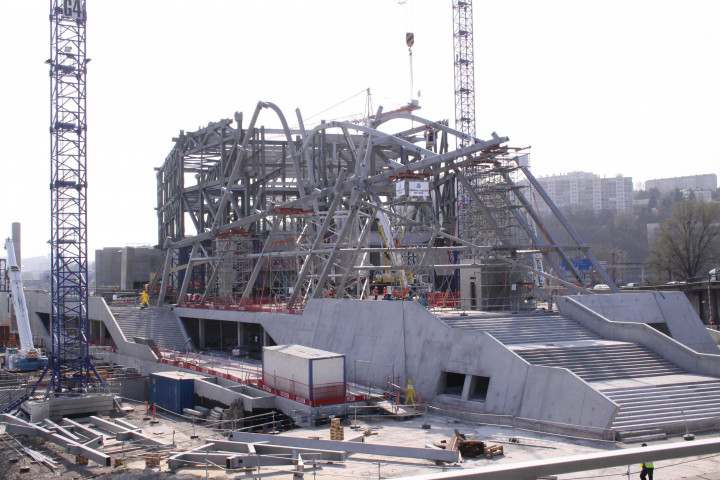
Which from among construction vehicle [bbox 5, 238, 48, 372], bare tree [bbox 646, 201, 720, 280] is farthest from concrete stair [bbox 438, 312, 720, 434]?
bare tree [bbox 646, 201, 720, 280]

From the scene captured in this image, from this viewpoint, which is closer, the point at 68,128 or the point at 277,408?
the point at 277,408

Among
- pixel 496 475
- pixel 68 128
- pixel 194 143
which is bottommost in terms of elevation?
pixel 496 475

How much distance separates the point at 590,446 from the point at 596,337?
869cm

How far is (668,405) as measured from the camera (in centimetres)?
1916

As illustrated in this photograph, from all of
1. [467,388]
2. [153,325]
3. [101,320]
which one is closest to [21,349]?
[101,320]

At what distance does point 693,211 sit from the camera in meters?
58.9

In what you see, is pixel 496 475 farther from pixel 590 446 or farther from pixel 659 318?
pixel 659 318

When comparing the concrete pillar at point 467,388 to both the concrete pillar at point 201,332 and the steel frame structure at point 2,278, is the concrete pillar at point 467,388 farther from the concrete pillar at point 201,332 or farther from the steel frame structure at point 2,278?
the steel frame structure at point 2,278

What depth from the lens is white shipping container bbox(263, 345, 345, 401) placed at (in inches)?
925

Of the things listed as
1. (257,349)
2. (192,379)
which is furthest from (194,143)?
(192,379)

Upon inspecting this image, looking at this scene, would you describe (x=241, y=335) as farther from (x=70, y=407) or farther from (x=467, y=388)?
(x=467, y=388)

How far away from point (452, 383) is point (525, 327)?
3668 millimetres

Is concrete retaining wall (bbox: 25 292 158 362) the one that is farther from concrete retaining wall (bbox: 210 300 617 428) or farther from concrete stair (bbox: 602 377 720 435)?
concrete stair (bbox: 602 377 720 435)

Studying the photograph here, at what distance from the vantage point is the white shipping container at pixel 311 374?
2348 cm
